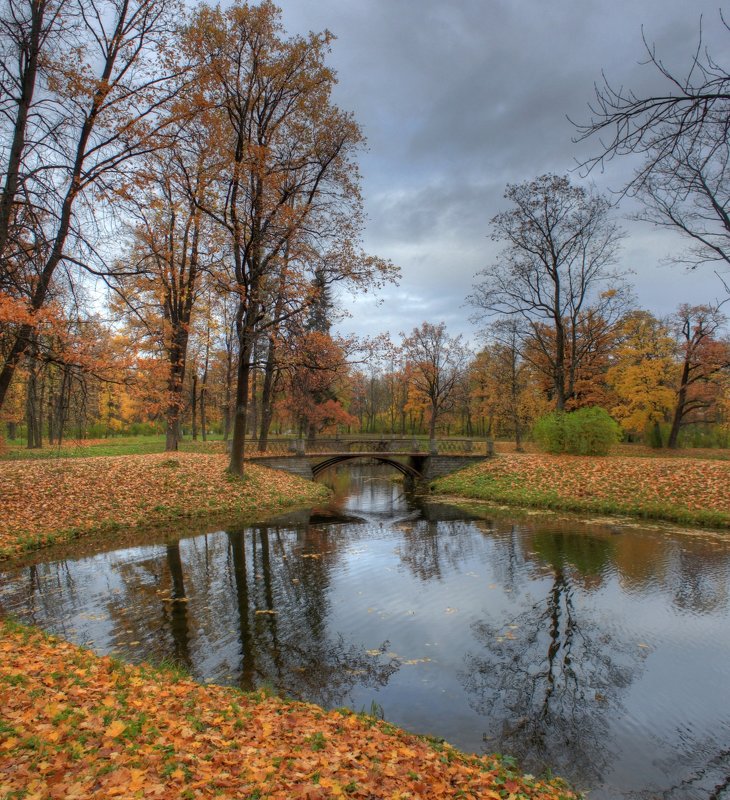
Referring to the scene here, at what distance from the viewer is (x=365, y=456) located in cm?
2817

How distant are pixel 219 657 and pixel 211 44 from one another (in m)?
17.3

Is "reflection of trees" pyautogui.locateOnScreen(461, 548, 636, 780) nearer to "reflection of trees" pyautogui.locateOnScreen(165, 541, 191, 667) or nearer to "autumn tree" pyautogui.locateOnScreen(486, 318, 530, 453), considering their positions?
"reflection of trees" pyautogui.locateOnScreen(165, 541, 191, 667)

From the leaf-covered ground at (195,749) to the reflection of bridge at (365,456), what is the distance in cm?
1962

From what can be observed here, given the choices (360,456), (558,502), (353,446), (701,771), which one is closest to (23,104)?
(701,771)

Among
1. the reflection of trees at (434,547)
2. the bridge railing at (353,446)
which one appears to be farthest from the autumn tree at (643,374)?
the reflection of trees at (434,547)

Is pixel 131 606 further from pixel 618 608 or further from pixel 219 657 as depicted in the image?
pixel 618 608

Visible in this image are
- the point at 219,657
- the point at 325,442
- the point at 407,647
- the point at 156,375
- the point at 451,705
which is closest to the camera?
the point at 451,705

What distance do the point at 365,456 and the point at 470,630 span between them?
67.2 ft

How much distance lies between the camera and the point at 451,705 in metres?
5.66

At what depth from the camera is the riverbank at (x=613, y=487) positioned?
16562mm

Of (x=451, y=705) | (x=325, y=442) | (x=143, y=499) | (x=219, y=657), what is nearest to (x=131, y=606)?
(x=219, y=657)

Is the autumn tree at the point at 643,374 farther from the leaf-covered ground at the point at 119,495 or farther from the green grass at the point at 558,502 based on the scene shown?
the leaf-covered ground at the point at 119,495

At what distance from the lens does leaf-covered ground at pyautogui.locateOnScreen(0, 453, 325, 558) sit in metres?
12.8

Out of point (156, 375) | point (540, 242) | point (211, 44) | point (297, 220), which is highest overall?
point (211, 44)
